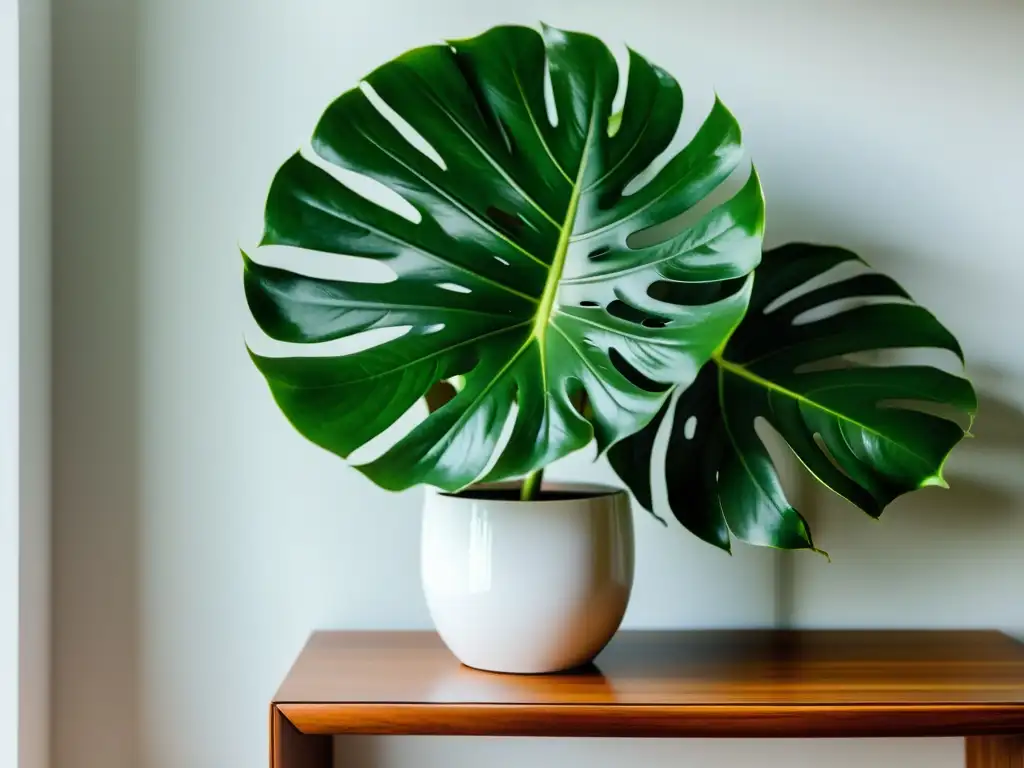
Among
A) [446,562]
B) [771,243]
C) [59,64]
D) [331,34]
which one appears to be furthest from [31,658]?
[771,243]

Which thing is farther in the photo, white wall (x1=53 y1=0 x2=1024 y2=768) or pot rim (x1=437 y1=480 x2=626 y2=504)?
white wall (x1=53 y1=0 x2=1024 y2=768)

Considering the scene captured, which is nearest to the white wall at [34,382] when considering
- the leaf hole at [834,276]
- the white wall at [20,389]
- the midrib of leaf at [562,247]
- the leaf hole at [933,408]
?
the white wall at [20,389]

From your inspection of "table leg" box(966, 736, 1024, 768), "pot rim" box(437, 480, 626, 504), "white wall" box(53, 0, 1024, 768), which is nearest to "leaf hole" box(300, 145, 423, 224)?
"white wall" box(53, 0, 1024, 768)

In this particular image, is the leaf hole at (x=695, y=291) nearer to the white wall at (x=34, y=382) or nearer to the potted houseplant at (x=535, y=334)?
the potted houseplant at (x=535, y=334)

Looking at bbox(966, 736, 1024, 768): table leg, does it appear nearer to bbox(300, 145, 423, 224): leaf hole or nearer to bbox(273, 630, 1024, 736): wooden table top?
bbox(273, 630, 1024, 736): wooden table top

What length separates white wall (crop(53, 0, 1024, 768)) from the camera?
1176mm

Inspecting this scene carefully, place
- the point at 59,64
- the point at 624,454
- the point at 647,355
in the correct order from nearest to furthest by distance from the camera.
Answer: the point at 647,355
the point at 624,454
the point at 59,64

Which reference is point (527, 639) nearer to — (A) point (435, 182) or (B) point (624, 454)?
(B) point (624, 454)

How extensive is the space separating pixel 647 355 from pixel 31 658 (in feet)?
2.45

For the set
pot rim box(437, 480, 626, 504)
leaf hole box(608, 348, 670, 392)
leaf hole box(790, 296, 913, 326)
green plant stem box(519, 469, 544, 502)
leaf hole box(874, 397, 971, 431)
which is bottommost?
pot rim box(437, 480, 626, 504)

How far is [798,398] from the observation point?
105 centimetres

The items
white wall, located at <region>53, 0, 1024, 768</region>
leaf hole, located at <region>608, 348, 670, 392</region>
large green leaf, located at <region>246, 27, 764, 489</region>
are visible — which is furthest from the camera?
white wall, located at <region>53, 0, 1024, 768</region>

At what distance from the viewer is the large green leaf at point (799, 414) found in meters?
1.00

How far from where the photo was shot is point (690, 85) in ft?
3.93
